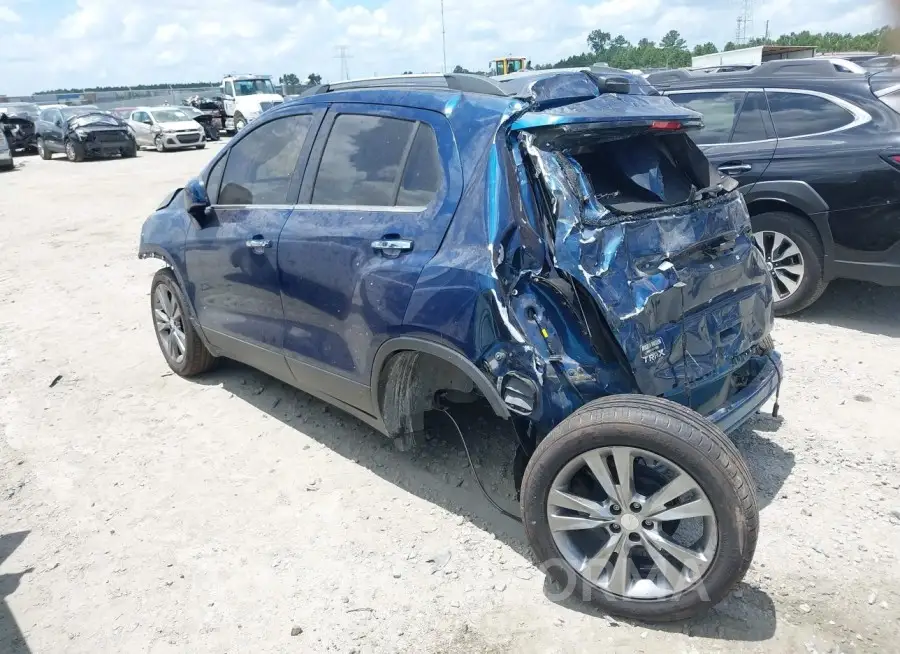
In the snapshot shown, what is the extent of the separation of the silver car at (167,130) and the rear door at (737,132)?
2103cm

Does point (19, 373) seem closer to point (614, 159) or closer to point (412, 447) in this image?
point (412, 447)

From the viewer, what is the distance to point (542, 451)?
270 cm

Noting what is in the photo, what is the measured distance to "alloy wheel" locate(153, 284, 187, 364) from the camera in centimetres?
511

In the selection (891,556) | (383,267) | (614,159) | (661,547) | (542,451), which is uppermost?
(614,159)

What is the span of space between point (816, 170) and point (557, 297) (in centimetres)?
376

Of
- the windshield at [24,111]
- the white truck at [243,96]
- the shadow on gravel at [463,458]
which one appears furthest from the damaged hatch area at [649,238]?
the windshield at [24,111]

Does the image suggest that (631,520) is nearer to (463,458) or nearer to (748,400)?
(748,400)

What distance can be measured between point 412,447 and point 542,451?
143cm

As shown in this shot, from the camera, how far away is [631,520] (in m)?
2.66


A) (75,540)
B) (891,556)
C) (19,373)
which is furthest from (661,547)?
(19,373)

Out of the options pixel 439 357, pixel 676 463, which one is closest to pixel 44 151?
pixel 439 357

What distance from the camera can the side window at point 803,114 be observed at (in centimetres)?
551

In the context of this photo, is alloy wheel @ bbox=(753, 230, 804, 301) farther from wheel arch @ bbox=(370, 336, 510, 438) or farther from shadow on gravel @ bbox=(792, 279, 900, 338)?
wheel arch @ bbox=(370, 336, 510, 438)

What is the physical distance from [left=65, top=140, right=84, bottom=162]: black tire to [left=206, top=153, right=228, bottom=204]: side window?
20315mm
